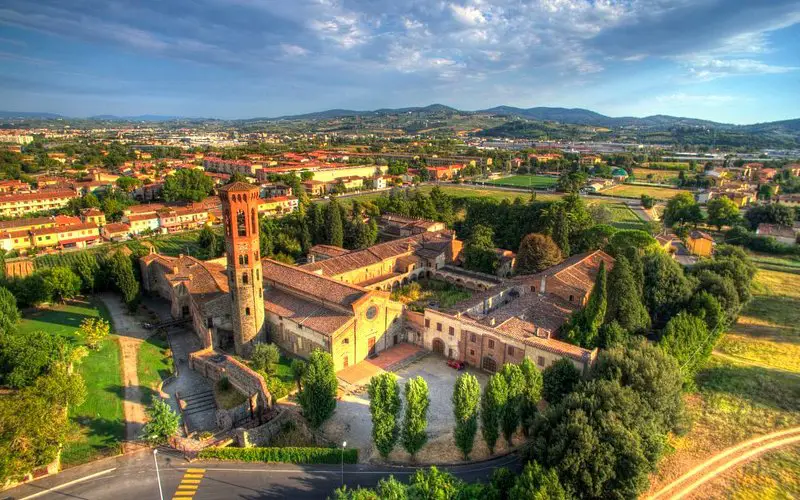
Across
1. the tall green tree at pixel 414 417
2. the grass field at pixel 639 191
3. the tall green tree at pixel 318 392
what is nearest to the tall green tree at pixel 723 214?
the grass field at pixel 639 191

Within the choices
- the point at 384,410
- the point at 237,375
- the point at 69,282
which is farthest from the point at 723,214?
the point at 69,282

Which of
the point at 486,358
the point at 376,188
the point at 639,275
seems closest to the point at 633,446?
the point at 486,358

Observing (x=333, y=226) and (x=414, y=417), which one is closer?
(x=414, y=417)

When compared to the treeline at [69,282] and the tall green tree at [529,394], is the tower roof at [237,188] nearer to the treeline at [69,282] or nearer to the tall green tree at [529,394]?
the treeline at [69,282]

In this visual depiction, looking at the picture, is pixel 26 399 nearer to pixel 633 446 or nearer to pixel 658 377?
pixel 633 446

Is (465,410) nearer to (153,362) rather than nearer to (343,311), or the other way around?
(343,311)

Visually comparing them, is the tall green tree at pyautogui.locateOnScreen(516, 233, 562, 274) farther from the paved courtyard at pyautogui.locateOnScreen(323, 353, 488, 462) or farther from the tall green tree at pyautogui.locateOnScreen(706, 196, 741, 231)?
the tall green tree at pyautogui.locateOnScreen(706, 196, 741, 231)
